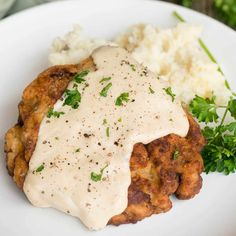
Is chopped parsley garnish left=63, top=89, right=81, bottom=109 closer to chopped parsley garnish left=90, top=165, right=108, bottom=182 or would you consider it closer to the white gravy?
the white gravy

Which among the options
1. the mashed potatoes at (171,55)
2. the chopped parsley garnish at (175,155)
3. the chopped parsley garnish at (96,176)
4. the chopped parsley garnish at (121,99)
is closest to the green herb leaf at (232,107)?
the mashed potatoes at (171,55)

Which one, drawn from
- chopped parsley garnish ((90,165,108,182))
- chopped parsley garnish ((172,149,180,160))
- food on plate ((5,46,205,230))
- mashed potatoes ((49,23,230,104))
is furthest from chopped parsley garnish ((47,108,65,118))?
mashed potatoes ((49,23,230,104))

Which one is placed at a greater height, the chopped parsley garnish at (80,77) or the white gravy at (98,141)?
the chopped parsley garnish at (80,77)

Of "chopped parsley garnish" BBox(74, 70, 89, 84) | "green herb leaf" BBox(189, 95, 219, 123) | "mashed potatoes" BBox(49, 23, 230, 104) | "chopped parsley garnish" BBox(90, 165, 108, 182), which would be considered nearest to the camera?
"chopped parsley garnish" BBox(90, 165, 108, 182)

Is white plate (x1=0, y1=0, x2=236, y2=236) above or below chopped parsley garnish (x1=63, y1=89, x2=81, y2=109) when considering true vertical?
below

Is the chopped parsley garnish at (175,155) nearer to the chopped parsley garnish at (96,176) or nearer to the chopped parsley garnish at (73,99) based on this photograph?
the chopped parsley garnish at (96,176)

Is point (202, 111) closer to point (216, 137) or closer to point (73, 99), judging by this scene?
point (216, 137)
